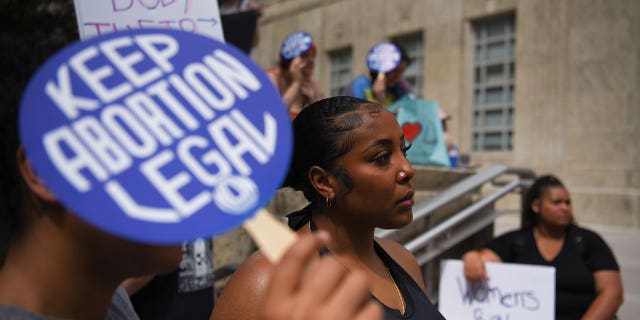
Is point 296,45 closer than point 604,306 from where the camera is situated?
No

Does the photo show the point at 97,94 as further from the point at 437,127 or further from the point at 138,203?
the point at 437,127

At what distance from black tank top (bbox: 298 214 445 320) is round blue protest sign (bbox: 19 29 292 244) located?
0.91m

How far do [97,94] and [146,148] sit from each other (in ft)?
0.34

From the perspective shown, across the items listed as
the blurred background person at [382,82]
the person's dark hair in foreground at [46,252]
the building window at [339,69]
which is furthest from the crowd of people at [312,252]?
the building window at [339,69]

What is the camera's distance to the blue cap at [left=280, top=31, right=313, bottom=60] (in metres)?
4.30

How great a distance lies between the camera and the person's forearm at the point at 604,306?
127 inches

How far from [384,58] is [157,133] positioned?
420 cm

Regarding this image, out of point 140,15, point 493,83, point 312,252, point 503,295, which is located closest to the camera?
point 312,252

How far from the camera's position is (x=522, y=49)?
1098cm

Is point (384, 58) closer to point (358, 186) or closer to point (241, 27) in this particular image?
point (241, 27)

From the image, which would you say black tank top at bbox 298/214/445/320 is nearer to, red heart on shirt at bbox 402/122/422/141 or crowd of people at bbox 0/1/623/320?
crowd of people at bbox 0/1/623/320

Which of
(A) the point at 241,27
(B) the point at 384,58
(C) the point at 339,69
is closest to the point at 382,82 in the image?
(B) the point at 384,58

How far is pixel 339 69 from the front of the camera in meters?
14.8

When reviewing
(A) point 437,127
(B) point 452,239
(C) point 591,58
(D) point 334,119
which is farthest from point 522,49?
(D) point 334,119
